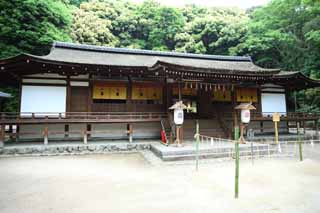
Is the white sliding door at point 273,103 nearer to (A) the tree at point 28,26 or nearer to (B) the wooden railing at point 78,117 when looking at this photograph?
(B) the wooden railing at point 78,117

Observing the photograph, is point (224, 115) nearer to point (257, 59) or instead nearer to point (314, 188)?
point (314, 188)

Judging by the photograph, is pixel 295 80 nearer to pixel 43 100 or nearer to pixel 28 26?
pixel 43 100

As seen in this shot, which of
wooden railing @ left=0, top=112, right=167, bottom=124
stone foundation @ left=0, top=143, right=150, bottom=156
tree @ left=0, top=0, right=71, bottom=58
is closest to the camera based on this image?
stone foundation @ left=0, top=143, right=150, bottom=156

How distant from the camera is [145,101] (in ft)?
37.6

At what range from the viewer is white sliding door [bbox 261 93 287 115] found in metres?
13.2

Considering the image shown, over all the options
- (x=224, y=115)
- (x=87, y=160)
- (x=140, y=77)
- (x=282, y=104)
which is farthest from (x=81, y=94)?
(x=282, y=104)

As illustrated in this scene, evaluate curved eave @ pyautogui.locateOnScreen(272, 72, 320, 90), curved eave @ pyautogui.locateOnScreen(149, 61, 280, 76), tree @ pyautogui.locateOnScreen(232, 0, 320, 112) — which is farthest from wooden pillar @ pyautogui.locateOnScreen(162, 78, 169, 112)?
tree @ pyautogui.locateOnScreen(232, 0, 320, 112)

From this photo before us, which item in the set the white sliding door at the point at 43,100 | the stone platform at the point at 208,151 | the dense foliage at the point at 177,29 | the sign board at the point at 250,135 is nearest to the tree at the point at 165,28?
the dense foliage at the point at 177,29

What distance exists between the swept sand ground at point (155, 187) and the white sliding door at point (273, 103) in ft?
22.7

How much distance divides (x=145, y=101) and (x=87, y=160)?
202 inches

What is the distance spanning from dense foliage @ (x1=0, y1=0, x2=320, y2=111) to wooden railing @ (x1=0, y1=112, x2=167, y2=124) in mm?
9662

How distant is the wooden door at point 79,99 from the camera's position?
1028cm

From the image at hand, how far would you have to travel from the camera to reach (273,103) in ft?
43.8

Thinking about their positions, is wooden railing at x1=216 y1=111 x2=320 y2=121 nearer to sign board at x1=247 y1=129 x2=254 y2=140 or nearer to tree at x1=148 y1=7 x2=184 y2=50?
sign board at x1=247 y1=129 x2=254 y2=140
